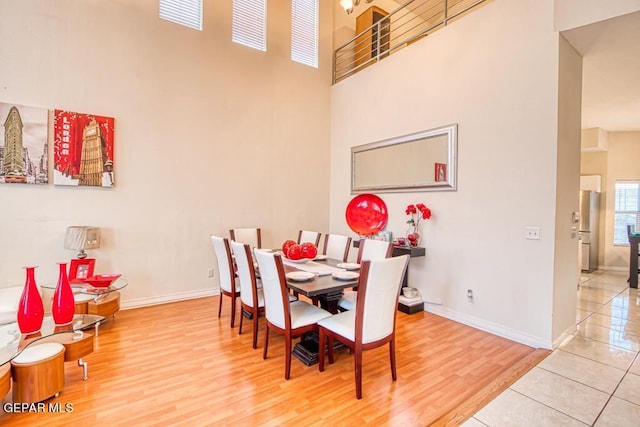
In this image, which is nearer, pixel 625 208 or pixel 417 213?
pixel 417 213

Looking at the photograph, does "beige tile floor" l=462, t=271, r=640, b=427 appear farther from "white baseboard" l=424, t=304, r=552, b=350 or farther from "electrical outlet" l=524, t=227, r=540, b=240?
"electrical outlet" l=524, t=227, r=540, b=240

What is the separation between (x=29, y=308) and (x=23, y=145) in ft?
6.99

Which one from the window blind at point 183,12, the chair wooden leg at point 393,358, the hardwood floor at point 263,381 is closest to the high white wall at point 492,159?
the hardwood floor at point 263,381

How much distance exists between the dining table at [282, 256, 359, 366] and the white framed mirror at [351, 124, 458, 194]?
1645 millimetres

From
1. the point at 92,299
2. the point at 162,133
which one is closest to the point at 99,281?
the point at 92,299

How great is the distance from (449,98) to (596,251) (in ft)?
17.8

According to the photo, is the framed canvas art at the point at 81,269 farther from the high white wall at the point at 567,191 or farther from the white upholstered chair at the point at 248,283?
the high white wall at the point at 567,191

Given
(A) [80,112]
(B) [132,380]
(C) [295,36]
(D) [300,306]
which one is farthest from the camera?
(C) [295,36]

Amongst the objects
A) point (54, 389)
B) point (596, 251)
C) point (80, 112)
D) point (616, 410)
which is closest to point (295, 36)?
point (80, 112)

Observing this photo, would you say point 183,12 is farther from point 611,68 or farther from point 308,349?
point 611,68

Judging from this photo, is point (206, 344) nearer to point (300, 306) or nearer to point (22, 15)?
point (300, 306)

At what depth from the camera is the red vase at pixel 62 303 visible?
7.95 ft

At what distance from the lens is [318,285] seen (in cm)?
244

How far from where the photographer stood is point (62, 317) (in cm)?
245
